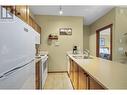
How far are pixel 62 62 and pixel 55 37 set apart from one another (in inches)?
46.0

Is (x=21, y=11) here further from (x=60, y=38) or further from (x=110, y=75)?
(x=60, y=38)

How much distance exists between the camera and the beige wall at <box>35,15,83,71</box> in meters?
6.50

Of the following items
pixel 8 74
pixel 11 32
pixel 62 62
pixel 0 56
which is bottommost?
pixel 62 62

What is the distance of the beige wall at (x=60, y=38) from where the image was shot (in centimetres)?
650

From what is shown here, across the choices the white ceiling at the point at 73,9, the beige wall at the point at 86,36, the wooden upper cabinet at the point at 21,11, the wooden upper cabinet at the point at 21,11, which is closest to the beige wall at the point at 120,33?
the white ceiling at the point at 73,9

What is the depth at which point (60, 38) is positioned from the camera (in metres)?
6.59

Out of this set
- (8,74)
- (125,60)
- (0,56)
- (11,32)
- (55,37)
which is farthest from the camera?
(55,37)

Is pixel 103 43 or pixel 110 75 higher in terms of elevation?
pixel 103 43

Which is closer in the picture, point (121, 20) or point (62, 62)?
point (121, 20)

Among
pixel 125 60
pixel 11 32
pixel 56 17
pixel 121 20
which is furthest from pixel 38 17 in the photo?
pixel 11 32

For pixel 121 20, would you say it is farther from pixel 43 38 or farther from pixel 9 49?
pixel 9 49

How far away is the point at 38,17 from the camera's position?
648 cm

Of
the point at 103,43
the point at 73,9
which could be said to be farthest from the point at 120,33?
the point at 103,43

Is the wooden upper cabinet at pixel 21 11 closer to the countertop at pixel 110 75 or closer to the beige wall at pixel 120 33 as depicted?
the countertop at pixel 110 75
